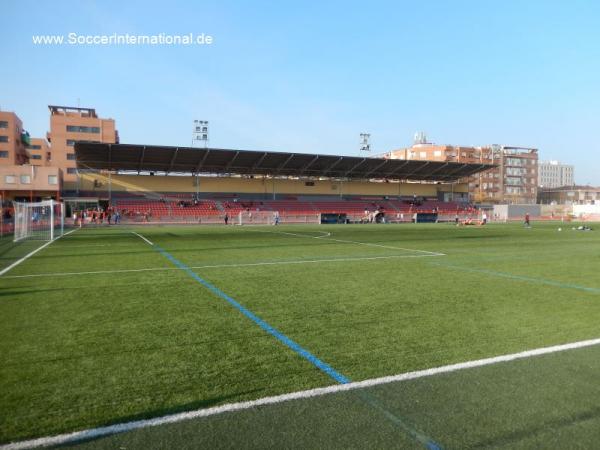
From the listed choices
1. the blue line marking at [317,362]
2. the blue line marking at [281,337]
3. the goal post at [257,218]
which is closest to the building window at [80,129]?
the goal post at [257,218]

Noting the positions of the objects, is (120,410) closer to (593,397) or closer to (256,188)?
(593,397)

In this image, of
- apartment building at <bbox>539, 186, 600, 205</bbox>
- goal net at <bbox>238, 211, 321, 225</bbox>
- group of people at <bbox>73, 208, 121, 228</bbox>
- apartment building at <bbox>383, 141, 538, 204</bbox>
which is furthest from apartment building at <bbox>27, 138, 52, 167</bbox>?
apartment building at <bbox>539, 186, 600, 205</bbox>

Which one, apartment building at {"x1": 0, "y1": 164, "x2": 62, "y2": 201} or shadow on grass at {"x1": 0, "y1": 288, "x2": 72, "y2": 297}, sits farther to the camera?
apartment building at {"x1": 0, "y1": 164, "x2": 62, "y2": 201}

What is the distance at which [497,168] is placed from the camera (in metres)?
122

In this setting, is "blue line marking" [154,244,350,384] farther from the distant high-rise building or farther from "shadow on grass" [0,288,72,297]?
the distant high-rise building

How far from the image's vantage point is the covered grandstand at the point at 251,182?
4609 centimetres

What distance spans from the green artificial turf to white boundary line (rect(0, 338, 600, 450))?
10 centimetres

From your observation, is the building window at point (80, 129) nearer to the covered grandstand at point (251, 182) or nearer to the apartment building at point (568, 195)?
the covered grandstand at point (251, 182)

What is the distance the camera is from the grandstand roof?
1768 inches

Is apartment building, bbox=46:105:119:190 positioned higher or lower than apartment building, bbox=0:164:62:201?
higher

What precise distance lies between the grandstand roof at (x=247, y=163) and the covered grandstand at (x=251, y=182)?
98 millimetres

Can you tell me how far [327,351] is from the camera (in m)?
4.63

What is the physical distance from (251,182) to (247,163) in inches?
226

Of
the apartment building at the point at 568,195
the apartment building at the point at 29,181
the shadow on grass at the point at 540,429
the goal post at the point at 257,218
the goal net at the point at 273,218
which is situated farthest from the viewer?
the apartment building at the point at 568,195
